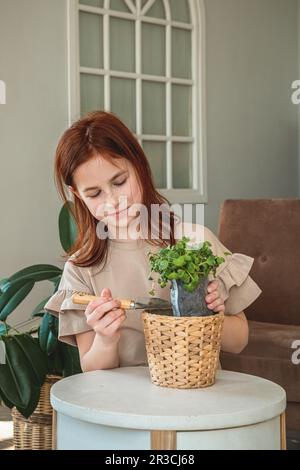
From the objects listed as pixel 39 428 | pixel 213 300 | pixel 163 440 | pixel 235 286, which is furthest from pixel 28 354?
pixel 163 440

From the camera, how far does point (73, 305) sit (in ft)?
5.19

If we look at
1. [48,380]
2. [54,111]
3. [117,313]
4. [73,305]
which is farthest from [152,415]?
[54,111]

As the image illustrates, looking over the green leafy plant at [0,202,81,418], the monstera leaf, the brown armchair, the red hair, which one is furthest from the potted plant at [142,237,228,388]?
the brown armchair

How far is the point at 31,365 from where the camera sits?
2.27 metres

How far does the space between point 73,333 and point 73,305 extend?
0.21ft

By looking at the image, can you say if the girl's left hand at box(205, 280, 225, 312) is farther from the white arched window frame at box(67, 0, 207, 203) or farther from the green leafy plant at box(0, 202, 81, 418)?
the white arched window frame at box(67, 0, 207, 203)

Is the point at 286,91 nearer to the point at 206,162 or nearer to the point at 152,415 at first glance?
the point at 206,162

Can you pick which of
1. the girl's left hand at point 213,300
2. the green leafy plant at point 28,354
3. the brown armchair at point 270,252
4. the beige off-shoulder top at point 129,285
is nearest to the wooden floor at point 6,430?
the green leafy plant at point 28,354

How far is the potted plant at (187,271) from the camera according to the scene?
53.9 inches

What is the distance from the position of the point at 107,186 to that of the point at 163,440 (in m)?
0.60

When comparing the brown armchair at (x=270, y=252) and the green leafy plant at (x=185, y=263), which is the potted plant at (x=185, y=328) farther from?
the brown armchair at (x=270, y=252)

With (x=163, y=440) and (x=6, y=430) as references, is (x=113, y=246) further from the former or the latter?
(x=6, y=430)

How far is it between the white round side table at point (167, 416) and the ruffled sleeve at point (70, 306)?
20 centimetres

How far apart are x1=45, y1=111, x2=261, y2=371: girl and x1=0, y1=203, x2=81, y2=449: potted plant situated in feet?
1.43
